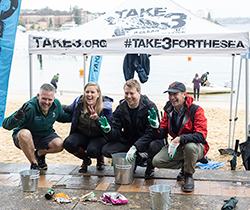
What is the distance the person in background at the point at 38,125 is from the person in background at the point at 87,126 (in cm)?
24

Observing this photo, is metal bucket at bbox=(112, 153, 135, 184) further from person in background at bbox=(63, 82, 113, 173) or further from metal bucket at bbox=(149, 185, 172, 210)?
metal bucket at bbox=(149, 185, 172, 210)

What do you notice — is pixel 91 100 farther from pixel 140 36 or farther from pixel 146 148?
pixel 140 36

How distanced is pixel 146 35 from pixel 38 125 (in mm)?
2155

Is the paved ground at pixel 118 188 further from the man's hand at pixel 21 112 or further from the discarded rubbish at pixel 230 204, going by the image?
the man's hand at pixel 21 112

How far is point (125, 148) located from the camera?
3959mm

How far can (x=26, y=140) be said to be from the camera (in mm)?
3904

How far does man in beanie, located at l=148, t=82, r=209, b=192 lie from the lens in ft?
11.4

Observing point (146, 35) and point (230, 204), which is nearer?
point (230, 204)

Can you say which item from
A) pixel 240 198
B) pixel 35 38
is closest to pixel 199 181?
pixel 240 198

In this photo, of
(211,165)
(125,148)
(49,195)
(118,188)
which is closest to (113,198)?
(118,188)

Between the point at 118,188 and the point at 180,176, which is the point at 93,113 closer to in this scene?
the point at 118,188

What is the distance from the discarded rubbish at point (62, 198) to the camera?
3.30 m

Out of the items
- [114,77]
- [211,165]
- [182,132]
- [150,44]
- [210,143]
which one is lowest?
[114,77]

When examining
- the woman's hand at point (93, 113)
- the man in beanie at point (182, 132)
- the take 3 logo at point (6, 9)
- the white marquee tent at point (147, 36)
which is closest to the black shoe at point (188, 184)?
the man in beanie at point (182, 132)
